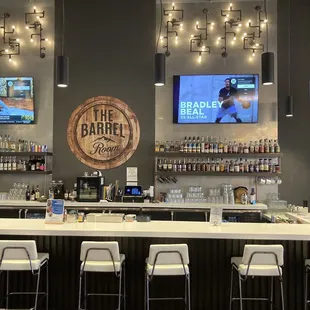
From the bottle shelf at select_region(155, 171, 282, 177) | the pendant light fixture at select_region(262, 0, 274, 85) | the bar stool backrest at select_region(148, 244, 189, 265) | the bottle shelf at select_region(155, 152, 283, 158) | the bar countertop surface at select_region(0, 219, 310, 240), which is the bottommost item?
the bar stool backrest at select_region(148, 244, 189, 265)

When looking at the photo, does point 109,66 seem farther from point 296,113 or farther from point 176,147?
point 296,113

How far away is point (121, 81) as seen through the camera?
691cm

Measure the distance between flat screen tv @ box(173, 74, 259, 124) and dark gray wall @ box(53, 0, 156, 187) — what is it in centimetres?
58

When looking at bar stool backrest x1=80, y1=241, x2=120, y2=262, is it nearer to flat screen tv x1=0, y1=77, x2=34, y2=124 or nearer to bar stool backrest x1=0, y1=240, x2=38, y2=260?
bar stool backrest x1=0, y1=240, x2=38, y2=260

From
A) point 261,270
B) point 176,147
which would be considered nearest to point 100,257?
point 261,270

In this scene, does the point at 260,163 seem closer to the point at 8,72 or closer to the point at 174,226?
the point at 174,226

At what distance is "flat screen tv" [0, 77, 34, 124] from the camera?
688 cm

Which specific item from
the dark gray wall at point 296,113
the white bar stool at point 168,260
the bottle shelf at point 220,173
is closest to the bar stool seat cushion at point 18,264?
the white bar stool at point 168,260

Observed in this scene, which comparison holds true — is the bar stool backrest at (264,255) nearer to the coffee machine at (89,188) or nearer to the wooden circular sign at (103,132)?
the coffee machine at (89,188)

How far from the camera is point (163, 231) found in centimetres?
347

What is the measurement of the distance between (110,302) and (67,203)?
2.75 metres

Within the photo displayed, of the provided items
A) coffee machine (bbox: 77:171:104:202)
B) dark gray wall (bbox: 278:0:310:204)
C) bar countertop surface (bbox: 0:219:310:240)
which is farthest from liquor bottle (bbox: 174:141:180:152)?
bar countertop surface (bbox: 0:219:310:240)

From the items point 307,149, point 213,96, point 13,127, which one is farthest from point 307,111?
point 13,127

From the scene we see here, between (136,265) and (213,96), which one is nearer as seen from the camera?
(136,265)
